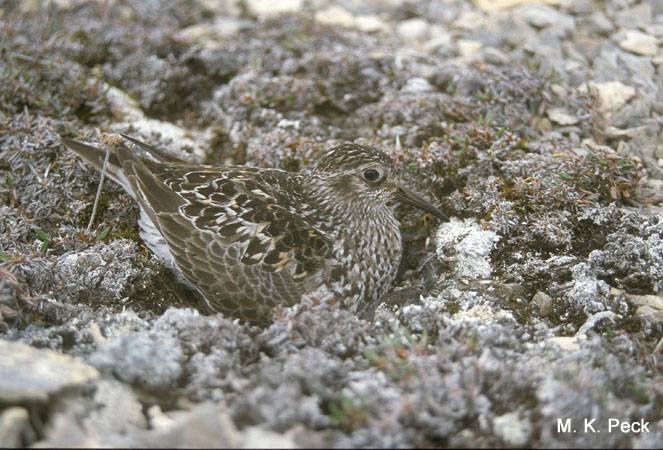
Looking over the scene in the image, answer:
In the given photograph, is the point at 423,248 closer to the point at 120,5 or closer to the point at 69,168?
the point at 69,168

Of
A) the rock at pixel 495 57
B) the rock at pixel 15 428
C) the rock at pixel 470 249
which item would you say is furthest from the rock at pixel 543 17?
the rock at pixel 15 428

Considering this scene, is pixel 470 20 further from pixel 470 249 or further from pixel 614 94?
pixel 470 249

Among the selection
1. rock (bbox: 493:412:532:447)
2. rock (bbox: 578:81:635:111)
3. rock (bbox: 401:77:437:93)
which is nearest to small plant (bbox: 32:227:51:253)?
rock (bbox: 493:412:532:447)

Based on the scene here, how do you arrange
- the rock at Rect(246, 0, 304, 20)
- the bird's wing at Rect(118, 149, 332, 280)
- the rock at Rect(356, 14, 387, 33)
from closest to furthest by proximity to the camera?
1. the bird's wing at Rect(118, 149, 332, 280)
2. the rock at Rect(356, 14, 387, 33)
3. the rock at Rect(246, 0, 304, 20)

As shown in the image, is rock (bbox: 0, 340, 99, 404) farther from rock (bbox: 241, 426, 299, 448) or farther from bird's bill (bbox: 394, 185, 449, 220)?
bird's bill (bbox: 394, 185, 449, 220)

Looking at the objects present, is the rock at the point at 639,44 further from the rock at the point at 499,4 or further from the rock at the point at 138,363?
the rock at the point at 138,363

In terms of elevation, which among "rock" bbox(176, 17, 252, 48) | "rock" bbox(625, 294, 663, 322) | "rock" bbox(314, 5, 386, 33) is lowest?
"rock" bbox(625, 294, 663, 322)

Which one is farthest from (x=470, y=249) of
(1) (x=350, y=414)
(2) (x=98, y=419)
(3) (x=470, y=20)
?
(3) (x=470, y=20)
